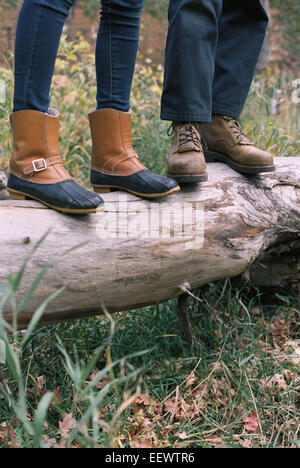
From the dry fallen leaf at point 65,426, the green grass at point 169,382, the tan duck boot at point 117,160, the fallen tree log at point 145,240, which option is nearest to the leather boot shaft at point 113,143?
the tan duck boot at point 117,160

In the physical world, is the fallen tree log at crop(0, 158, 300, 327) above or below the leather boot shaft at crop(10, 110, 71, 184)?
below

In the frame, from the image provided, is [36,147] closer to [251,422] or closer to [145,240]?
[145,240]

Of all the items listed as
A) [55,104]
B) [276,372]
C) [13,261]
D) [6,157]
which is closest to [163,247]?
[13,261]

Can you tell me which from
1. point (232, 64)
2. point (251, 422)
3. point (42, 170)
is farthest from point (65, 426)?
point (232, 64)

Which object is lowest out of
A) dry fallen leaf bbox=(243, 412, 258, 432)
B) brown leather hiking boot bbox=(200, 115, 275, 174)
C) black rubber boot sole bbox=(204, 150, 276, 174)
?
dry fallen leaf bbox=(243, 412, 258, 432)

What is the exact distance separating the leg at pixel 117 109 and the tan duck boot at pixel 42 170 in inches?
8.4

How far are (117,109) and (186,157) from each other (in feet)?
1.11

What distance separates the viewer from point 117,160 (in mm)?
1983

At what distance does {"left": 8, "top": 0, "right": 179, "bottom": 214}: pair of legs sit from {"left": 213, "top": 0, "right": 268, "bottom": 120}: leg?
20.6 inches

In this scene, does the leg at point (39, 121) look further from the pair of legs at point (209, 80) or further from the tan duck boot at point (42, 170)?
the pair of legs at point (209, 80)

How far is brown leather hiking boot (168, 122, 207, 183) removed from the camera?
1995 millimetres

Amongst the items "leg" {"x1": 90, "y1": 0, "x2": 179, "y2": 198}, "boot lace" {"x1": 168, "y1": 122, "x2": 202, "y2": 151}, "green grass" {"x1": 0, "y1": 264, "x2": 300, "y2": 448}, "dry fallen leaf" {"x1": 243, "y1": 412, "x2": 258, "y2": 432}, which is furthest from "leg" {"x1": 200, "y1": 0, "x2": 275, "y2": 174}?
"dry fallen leaf" {"x1": 243, "y1": 412, "x2": 258, "y2": 432}

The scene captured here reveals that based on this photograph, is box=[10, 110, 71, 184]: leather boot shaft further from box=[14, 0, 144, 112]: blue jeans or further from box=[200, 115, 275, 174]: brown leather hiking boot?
box=[200, 115, 275, 174]: brown leather hiking boot

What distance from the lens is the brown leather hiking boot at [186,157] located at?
6.55ft
